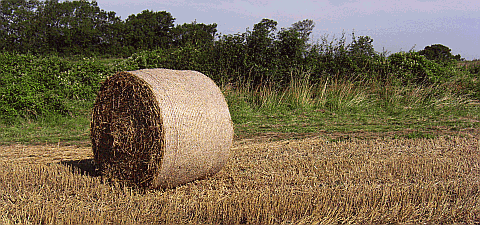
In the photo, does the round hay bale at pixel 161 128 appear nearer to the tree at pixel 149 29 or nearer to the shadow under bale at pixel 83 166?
the shadow under bale at pixel 83 166

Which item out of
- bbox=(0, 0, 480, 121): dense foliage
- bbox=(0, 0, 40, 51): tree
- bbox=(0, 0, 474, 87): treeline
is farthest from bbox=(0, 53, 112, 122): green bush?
bbox=(0, 0, 40, 51): tree

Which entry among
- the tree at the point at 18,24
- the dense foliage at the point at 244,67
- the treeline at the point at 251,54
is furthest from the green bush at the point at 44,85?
the tree at the point at 18,24

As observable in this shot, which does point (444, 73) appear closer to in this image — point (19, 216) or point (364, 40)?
point (364, 40)

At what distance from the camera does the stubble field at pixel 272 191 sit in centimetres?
419

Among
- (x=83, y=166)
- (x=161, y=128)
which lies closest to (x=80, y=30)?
(x=83, y=166)

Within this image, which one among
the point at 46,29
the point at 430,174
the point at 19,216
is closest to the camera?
the point at 19,216

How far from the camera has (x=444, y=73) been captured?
46.0 feet

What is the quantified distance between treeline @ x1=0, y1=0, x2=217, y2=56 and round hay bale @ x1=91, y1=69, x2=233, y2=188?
11.6 m

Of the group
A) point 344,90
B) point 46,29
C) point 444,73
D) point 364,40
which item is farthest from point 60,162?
point 46,29

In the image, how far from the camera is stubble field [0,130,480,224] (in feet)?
13.7

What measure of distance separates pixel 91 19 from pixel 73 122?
10362 millimetres

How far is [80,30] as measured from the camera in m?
17.8

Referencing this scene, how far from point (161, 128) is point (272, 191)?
4.69ft

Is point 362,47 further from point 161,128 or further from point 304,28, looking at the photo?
point 161,128
